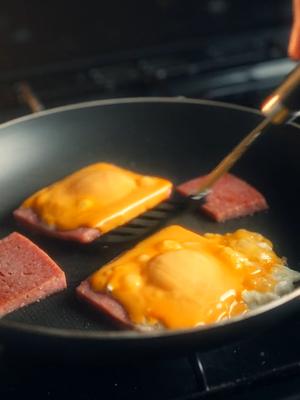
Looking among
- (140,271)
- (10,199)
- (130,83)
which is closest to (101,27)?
(130,83)

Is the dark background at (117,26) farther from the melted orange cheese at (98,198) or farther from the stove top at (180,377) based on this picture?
the stove top at (180,377)

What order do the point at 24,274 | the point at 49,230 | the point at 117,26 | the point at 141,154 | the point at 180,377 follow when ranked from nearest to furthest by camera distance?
the point at 180,377
the point at 24,274
the point at 49,230
the point at 141,154
the point at 117,26

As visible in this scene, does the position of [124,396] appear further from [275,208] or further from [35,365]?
[275,208]

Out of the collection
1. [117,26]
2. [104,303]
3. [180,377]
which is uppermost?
[117,26]

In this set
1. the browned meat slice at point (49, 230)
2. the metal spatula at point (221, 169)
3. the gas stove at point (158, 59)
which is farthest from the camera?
the gas stove at point (158, 59)

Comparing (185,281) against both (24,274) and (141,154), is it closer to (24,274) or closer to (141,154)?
(24,274)

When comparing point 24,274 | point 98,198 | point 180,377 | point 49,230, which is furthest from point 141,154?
point 180,377

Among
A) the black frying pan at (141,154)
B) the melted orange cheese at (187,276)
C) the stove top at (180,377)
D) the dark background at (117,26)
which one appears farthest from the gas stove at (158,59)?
the stove top at (180,377)
